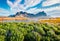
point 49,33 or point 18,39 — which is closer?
point 18,39

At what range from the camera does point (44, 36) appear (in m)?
11.9

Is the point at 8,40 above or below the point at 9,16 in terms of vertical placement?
below

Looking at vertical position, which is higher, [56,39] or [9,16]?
[9,16]

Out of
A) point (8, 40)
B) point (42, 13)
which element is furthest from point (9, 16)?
point (8, 40)

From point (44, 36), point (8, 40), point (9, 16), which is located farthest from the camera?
point (9, 16)

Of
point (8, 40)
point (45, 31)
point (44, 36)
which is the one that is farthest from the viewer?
point (45, 31)

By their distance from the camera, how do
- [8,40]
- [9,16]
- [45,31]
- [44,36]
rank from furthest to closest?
1. [9,16]
2. [45,31]
3. [44,36]
4. [8,40]

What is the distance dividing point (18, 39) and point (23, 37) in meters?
0.40

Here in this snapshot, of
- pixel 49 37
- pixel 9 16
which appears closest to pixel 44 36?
pixel 49 37

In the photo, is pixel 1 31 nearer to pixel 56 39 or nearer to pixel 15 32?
pixel 15 32

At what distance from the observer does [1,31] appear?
1173 centimetres

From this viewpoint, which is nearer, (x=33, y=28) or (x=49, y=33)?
(x=49, y=33)

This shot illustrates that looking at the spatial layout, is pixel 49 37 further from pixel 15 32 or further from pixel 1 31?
pixel 1 31

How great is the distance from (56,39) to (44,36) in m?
0.68
